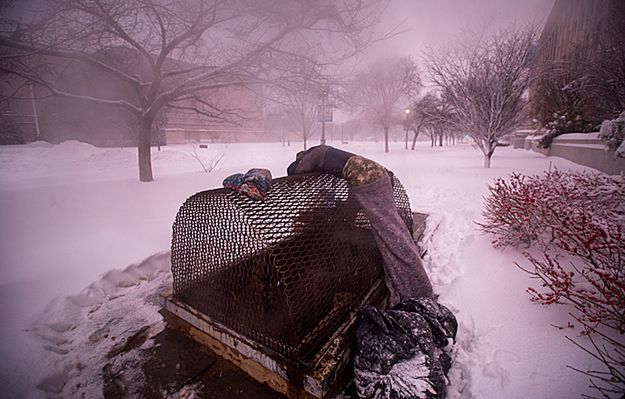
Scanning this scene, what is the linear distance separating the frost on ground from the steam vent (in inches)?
15.5

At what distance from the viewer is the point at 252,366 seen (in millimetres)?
1929

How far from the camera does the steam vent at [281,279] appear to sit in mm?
1764

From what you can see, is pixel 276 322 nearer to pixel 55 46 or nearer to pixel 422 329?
pixel 422 329

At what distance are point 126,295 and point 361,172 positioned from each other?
10.2 ft

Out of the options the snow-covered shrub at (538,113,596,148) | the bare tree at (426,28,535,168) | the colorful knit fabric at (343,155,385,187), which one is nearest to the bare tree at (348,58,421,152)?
the snow-covered shrub at (538,113,596,148)

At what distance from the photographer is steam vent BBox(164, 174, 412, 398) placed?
1.76 metres

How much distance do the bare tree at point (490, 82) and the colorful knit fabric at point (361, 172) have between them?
10.5 meters

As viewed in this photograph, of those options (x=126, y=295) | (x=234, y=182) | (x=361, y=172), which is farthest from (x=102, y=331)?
(x=361, y=172)

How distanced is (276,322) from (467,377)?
1444 mm

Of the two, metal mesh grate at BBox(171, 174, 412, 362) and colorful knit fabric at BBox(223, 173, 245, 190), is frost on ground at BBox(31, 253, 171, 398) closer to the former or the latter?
metal mesh grate at BBox(171, 174, 412, 362)

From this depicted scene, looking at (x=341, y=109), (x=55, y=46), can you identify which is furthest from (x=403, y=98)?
(x=55, y=46)

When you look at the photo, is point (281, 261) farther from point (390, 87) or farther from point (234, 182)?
point (390, 87)

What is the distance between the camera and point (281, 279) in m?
1.60

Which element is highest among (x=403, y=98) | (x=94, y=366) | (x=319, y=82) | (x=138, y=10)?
(x=403, y=98)
